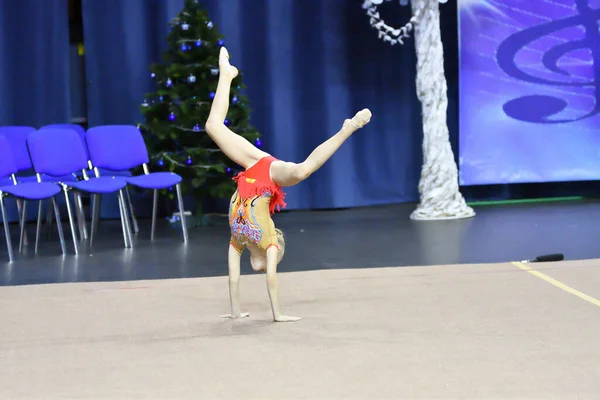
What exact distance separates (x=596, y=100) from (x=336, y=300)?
17.5 feet

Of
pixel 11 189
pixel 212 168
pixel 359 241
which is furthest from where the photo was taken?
pixel 212 168

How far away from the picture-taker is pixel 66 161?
632 cm

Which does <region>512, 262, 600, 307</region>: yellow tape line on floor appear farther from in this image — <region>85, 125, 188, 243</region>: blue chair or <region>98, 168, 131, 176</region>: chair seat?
<region>98, 168, 131, 176</region>: chair seat

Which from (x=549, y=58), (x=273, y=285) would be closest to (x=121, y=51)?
(x=549, y=58)

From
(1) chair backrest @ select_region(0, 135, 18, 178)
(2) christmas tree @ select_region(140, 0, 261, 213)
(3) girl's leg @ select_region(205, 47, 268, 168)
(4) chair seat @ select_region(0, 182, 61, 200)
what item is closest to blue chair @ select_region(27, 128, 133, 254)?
(1) chair backrest @ select_region(0, 135, 18, 178)

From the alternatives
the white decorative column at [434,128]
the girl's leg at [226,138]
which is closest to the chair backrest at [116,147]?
the white decorative column at [434,128]

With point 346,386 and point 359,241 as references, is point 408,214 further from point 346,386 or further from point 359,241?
point 346,386

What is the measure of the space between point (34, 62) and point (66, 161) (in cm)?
199

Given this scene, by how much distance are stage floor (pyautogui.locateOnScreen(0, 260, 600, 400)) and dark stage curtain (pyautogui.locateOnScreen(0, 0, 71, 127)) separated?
12.3 ft

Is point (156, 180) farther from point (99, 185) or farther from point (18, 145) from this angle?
point (18, 145)

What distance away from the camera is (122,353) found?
3.18 meters

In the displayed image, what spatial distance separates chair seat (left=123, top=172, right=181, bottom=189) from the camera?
20.6ft

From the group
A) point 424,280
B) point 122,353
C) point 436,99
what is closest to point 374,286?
point 424,280

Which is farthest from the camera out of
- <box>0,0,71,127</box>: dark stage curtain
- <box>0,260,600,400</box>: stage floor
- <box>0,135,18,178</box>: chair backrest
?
<box>0,0,71,127</box>: dark stage curtain
